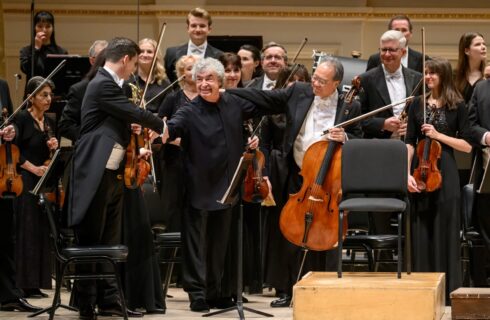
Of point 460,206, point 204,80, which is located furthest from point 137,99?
point 460,206

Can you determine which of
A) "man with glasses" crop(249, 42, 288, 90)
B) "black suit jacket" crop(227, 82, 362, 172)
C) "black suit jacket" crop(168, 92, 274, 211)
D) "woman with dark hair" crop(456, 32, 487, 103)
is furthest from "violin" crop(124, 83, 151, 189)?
"woman with dark hair" crop(456, 32, 487, 103)

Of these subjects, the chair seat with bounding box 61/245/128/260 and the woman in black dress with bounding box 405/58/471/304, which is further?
the woman in black dress with bounding box 405/58/471/304

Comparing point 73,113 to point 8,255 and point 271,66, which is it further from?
point 271,66

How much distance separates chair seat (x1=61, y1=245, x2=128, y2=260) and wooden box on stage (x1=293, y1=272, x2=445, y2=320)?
1.03 metres

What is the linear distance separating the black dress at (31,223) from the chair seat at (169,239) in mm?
804

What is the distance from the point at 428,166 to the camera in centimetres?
655

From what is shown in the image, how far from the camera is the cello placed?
6238mm

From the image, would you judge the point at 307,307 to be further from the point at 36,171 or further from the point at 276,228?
the point at 36,171

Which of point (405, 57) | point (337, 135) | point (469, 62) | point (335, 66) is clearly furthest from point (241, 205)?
point (469, 62)

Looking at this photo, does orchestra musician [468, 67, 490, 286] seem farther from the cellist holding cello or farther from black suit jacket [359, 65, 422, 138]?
the cellist holding cello

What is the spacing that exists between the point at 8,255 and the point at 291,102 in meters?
1.96

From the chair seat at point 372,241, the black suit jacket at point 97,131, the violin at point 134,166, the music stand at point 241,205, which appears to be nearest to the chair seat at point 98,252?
the black suit jacket at point 97,131

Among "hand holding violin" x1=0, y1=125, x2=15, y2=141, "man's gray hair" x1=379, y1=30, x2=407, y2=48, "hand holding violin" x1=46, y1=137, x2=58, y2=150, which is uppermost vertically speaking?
"man's gray hair" x1=379, y1=30, x2=407, y2=48

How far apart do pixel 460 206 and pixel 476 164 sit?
13.0 inches
